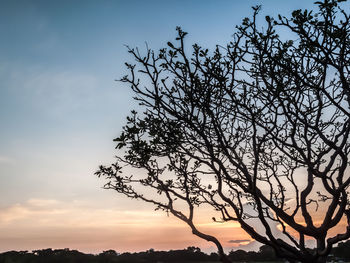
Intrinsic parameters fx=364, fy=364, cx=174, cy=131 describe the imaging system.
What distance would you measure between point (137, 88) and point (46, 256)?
149 feet

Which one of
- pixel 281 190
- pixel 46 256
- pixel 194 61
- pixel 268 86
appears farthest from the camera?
pixel 46 256

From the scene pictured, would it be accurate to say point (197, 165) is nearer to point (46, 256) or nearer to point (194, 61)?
point (194, 61)

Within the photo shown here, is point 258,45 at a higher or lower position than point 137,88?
higher

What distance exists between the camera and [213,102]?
44.7 feet

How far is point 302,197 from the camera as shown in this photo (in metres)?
16.1

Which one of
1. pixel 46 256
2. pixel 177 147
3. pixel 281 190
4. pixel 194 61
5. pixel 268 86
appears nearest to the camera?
pixel 194 61

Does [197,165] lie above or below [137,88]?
below

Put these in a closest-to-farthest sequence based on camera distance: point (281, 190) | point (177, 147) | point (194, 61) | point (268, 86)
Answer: point (194, 61) < point (268, 86) < point (177, 147) < point (281, 190)

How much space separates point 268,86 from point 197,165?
5.37m

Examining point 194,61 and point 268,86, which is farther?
point 268,86

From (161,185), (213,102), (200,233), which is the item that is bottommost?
(200,233)

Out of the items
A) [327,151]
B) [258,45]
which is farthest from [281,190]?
[258,45]

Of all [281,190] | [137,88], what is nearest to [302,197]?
[281,190]

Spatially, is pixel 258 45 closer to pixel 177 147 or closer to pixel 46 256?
pixel 177 147
